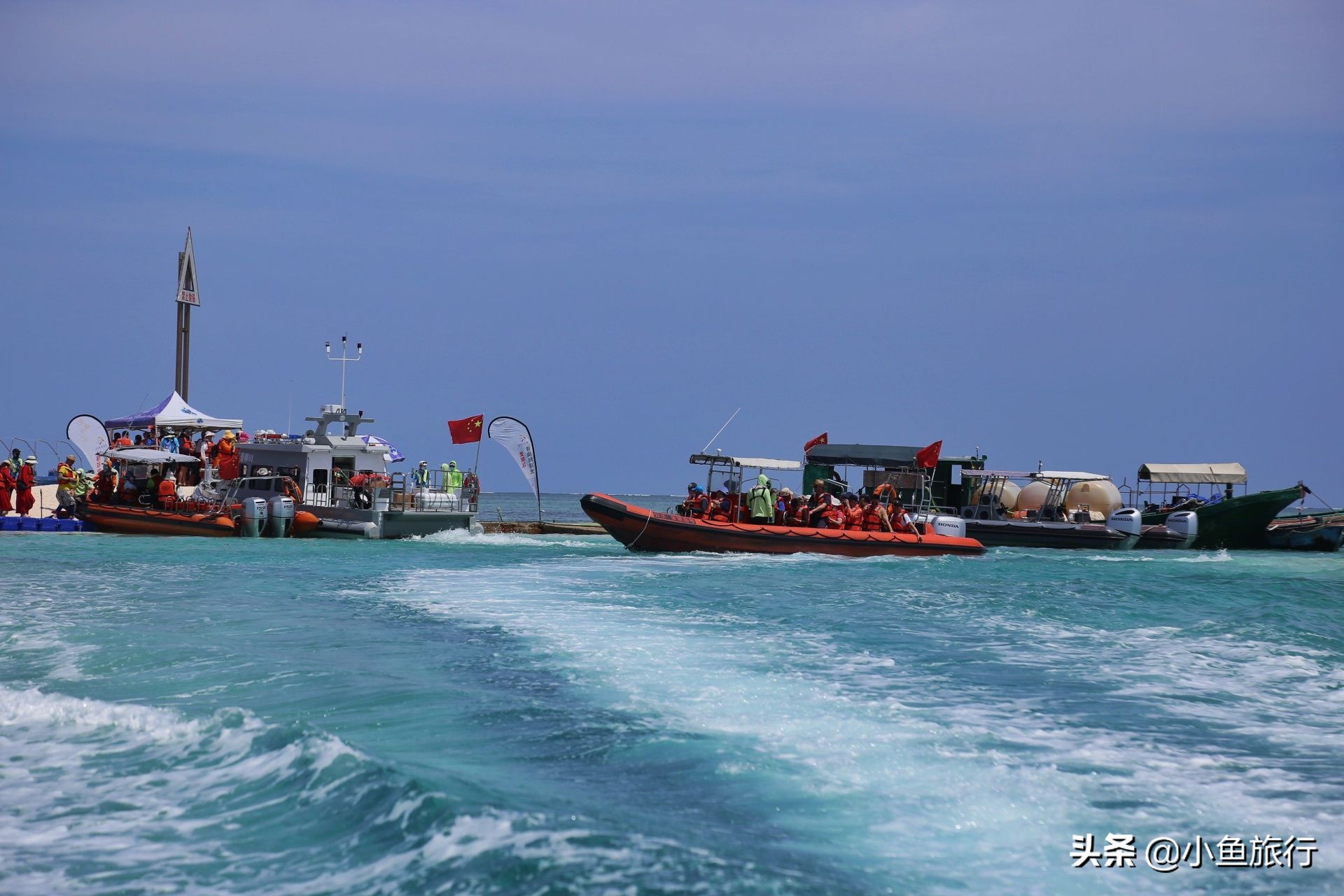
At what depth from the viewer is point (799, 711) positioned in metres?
8.07

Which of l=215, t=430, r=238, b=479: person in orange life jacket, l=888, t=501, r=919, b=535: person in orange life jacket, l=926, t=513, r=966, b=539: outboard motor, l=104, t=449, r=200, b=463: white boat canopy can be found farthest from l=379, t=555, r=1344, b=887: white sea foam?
l=104, t=449, r=200, b=463: white boat canopy

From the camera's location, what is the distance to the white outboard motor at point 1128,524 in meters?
33.0

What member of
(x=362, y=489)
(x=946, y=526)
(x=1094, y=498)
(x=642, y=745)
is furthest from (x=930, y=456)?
(x=642, y=745)

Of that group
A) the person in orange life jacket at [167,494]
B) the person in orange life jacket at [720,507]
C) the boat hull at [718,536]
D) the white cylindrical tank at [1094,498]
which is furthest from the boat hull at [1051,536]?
the person in orange life jacket at [167,494]

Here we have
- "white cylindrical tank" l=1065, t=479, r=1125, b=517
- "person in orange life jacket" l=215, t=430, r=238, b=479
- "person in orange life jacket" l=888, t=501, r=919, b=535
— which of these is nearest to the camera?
"person in orange life jacket" l=888, t=501, r=919, b=535

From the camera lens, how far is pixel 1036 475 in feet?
113

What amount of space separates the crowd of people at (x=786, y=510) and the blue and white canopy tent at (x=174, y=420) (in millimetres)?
16682

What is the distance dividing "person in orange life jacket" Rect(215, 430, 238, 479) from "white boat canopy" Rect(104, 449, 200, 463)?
697 millimetres

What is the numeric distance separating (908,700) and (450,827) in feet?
14.6

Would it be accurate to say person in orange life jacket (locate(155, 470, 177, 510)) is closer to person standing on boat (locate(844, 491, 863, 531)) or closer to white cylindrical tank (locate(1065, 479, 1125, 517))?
person standing on boat (locate(844, 491, 863, 531))

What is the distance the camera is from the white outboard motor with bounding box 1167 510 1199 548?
113 feet

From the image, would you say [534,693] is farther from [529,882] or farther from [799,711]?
[529,882]

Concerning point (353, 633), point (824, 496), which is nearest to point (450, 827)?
point (353, 633)

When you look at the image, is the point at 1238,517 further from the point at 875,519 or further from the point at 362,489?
the point at 362,489
